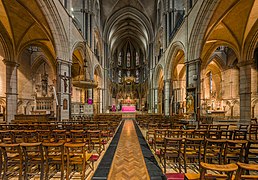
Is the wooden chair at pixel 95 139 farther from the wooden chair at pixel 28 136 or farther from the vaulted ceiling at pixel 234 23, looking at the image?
the vaulted ceiling at pixel 234 23

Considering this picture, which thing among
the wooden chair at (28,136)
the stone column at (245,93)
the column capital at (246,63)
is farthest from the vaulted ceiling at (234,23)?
the wooden chair at (28,136)

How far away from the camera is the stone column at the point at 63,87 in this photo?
1005 centimetres

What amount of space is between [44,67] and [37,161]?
1842 centimetres

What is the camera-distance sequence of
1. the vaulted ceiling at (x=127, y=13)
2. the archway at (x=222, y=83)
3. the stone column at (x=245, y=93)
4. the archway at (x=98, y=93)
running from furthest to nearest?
the vaulted ceiling at (x=127, y=13) → the archway at (x=98, y=93) → the archway at (x=222, y=83) → the stone column at (x=245, y=93)

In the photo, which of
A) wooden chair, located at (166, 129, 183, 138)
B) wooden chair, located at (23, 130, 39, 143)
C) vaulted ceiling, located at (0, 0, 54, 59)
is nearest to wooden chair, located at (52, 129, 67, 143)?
wooden chair, located at (23, 130, 39, 143)

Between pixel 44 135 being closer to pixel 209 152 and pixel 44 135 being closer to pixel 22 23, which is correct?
pixel 209 152

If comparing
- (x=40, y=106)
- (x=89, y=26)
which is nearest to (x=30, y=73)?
(x=40, y=106)

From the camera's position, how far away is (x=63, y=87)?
10.4 metres

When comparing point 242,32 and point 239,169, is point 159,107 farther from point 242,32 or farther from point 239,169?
point 239,169

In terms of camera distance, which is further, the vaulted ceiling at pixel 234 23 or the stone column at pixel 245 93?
the stone column at pixel 245 93

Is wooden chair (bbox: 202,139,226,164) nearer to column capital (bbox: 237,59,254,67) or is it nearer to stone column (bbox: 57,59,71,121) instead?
stone column (bbox: 57,59,71,121)

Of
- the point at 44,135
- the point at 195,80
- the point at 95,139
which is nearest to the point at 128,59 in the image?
the point at 195,80

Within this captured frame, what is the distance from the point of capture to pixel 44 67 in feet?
61.9

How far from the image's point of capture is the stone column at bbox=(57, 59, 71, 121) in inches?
396
